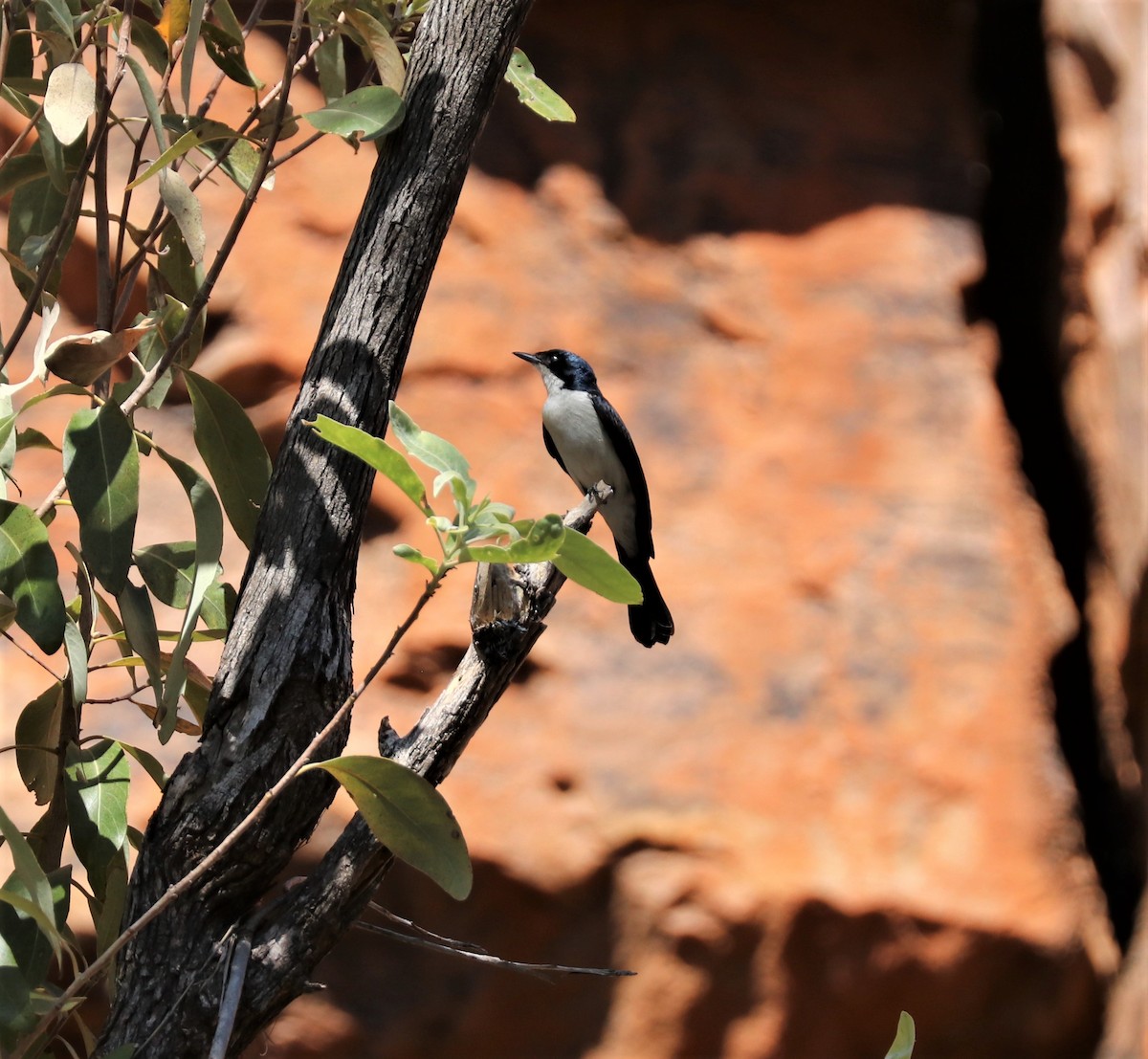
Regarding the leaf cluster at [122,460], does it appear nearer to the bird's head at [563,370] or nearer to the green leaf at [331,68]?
the green leaf at [331,68]

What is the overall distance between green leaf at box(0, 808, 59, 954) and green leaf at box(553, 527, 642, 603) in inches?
20.0

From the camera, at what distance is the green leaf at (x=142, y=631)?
1.23 m

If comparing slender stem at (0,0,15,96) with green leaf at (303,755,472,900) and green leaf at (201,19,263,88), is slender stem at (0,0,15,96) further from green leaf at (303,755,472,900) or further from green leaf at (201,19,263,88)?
green leaf at (303,755,472,900)

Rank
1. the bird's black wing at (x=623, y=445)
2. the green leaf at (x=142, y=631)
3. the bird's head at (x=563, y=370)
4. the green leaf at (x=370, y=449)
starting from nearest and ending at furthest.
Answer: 1. the green leaf at (x=370, y=449)
2. the green leaf at (x=142, y=631)
3. the bird's black wing at (x=623, y=445)
4. the bird's head at (x=563, y=370)

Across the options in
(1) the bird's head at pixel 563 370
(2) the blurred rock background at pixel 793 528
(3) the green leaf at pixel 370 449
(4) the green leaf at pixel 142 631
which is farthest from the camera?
(2) the blurred rock background at pixel 793 528

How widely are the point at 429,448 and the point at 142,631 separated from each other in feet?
1.50

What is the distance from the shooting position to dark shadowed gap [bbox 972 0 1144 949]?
414cm

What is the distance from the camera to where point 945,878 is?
11.3ft

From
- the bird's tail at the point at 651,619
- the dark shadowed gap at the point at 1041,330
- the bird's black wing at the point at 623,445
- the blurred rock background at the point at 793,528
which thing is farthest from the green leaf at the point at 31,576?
the dark shadowed gap at the point at 1041,330

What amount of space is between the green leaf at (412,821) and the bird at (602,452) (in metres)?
1.72

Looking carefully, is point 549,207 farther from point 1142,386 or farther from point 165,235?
point 165,235

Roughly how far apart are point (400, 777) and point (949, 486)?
3.14 meters

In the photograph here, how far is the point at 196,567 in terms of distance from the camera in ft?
4.02

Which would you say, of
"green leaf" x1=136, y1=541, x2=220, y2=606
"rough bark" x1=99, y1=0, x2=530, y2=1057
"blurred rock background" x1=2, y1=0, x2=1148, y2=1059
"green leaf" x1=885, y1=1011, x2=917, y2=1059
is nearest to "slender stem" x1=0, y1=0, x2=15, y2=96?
"rough bark" x1=99, y1=0, x2=530, y2=1057
